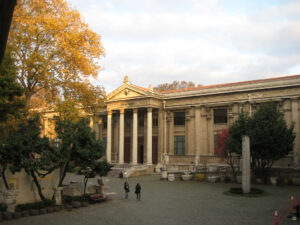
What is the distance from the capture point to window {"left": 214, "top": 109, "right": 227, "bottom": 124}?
118 ft

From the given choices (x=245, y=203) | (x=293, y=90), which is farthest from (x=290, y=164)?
(x=245, y=203)

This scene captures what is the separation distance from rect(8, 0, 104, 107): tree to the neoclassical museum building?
8849 millimetres

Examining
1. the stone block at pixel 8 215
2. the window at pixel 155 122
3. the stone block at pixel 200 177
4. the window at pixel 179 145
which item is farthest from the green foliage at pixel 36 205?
the window at pixel 155 122

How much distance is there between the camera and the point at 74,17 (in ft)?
85.1

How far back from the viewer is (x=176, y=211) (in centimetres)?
1628

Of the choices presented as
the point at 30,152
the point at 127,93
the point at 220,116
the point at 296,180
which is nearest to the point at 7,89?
the point at 30,152

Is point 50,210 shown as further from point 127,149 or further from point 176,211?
point 127,149

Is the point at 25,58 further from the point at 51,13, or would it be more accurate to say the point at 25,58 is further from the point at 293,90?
the point at 293,90

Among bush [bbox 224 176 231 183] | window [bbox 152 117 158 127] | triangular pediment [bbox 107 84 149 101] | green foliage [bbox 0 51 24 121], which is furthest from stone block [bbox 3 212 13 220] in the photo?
window [bbox 152 117 158 127]

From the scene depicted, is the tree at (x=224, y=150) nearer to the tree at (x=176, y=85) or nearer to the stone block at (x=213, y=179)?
the stone block at (x=213, y=179)

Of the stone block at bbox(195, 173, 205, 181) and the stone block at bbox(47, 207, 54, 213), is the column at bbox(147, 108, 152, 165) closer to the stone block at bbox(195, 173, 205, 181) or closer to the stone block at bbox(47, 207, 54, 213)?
the stone block at bbox(195, 173, 205, 181)

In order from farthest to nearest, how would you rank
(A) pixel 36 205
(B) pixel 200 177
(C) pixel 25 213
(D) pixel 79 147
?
(B) pixel 200 177, (D) pixel 79 147, (A) pixel 36 205, (C) pixel 25 213

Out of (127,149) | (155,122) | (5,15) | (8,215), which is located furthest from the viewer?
(127,149)

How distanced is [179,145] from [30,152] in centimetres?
2463
